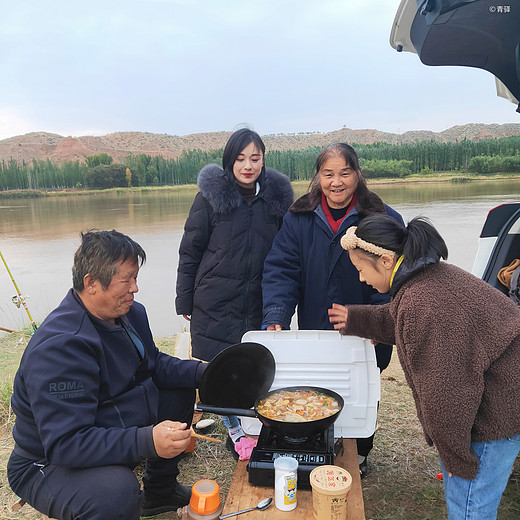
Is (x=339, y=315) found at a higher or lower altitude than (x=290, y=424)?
higher

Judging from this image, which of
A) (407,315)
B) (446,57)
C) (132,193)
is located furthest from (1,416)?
(132,193)

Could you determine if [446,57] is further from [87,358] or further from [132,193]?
[132,193]

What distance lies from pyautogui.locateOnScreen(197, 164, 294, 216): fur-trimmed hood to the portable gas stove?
128 cm

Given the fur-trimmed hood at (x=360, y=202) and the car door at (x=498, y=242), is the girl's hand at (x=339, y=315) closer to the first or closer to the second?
the fur-trimmed hood at (x=360, y=202)

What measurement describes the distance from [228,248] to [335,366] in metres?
0.91

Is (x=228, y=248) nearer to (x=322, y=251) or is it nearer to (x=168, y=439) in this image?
(x=322, y=251)

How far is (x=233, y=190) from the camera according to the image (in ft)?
8.45

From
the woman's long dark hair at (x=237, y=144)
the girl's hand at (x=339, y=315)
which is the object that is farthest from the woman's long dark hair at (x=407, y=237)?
the woman's long dark hair at (x=237, y=144)

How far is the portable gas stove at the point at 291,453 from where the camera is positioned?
1.60 m

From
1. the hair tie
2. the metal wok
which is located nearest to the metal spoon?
the metal wok

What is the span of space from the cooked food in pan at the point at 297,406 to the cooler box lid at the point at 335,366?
0.37 feet

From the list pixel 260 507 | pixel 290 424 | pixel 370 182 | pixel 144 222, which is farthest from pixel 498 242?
pixel 144 222

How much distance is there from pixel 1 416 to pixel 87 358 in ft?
7.50

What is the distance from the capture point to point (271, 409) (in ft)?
6.12
